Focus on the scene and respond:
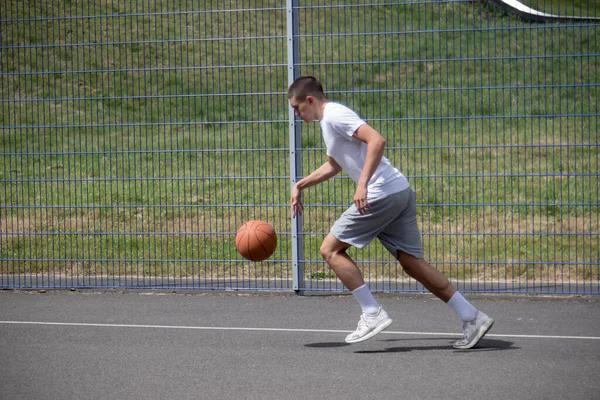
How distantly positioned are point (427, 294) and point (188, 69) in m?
3.23

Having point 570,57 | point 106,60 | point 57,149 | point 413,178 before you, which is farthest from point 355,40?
point 57,149

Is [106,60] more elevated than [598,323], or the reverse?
[106,60]

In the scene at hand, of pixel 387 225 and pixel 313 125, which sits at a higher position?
pixel 313 125

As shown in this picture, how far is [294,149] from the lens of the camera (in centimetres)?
884

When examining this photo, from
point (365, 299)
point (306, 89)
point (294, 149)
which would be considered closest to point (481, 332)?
point (365, 299)

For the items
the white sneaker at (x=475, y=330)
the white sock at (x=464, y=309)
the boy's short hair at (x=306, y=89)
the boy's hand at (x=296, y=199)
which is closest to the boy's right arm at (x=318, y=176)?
the boy's hand at (x=296, y=199)

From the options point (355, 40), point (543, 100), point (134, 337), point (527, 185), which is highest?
point (355, 40)

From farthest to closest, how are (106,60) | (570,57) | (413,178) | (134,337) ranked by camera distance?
(106,60) < (413,178) < (570,57) < (134,337)

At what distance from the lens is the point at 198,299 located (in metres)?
8.78

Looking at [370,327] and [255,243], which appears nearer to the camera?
[370,327]

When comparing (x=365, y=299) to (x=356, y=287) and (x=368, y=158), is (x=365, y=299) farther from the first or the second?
(x=368, y=158)

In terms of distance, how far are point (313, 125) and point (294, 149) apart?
0.85 m

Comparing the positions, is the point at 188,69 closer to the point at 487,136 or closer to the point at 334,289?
the point at 334,289

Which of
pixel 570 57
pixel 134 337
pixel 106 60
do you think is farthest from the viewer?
pixel 106 60
